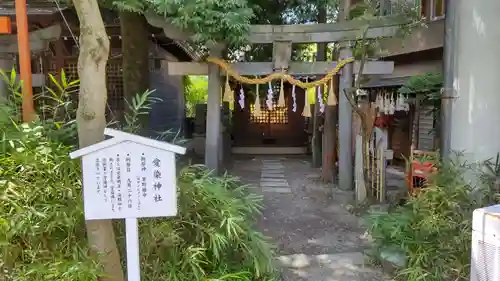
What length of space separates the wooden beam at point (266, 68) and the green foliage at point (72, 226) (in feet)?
12.9

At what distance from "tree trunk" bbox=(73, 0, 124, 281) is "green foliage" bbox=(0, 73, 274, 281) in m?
0.19

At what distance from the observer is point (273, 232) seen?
673cm

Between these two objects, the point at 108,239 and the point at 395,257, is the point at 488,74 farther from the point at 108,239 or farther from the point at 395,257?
the point at 108,239

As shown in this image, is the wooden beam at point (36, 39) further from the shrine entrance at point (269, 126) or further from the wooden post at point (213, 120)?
the shrine entrance at point (269, 126)

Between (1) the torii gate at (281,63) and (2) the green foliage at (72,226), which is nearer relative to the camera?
(2) the green foliage at (72,226)

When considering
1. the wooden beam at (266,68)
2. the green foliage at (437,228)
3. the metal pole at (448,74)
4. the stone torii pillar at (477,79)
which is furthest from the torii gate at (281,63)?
the green foliage at (437,228)

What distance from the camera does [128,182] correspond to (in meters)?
3.34

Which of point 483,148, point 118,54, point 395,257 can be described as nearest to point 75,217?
point 395,257

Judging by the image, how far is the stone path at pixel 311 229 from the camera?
5.07 metres

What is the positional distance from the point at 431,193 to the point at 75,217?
145 inches

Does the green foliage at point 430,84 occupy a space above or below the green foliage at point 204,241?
above


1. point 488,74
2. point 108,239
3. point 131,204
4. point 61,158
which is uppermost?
point 488,74

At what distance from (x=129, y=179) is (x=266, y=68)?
18.1ft

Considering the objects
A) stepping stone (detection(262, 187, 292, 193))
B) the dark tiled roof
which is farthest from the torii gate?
the dark tiled roof
